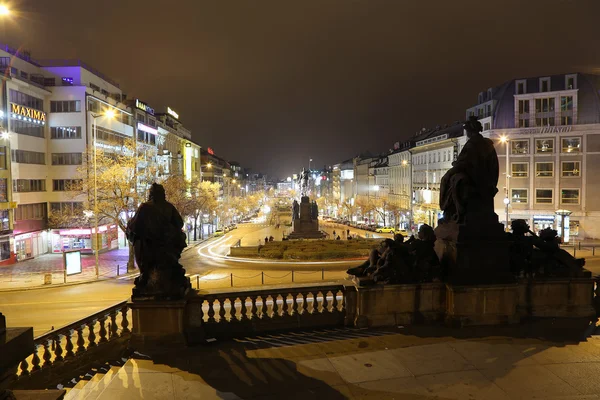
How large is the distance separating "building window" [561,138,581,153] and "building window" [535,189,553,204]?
4959 millimetres

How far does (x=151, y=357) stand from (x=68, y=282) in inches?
1011

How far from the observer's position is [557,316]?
9.16m

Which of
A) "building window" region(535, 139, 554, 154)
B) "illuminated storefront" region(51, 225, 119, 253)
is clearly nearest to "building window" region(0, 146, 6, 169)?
"illuminated storefront" region(51, 225, 119, 253)

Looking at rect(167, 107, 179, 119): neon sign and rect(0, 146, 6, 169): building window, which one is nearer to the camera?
rect(0, 146, 6, 169): building window

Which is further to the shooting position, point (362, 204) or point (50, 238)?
point (362, 204)

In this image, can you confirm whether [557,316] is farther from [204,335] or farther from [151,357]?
[151,357]

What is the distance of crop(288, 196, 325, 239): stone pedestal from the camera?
49.2m

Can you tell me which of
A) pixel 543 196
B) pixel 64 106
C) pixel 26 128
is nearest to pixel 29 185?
pixel 26 128

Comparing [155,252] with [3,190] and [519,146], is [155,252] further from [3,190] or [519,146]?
[519,146]

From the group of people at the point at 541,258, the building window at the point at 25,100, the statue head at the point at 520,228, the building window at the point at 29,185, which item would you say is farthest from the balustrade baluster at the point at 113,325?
the building window at the point at 25,100

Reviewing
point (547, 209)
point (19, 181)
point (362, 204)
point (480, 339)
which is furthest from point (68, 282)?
point (362, 204)

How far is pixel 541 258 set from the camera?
30.5ft

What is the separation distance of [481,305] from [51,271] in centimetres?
3378

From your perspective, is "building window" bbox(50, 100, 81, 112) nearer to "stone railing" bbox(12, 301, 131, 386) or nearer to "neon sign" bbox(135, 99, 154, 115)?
"neon sign" bbox(135, 99, 154, 115)
